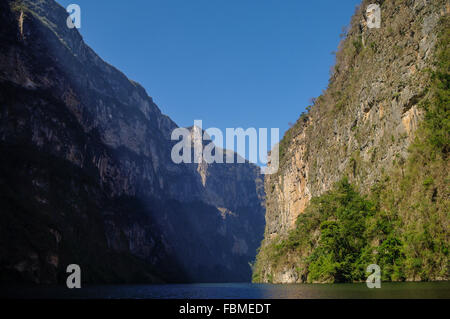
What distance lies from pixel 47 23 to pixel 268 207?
11352 cm

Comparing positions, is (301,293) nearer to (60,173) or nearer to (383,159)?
(383,159)

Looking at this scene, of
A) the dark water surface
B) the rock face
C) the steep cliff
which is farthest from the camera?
the rock face

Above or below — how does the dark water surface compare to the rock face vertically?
below

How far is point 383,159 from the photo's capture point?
59312 millimetres

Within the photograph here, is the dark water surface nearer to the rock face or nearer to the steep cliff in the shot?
the steep cliff

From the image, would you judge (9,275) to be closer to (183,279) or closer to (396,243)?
(396,243)

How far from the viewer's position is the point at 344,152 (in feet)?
249

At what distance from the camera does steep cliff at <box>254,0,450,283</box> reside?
45.2 metres

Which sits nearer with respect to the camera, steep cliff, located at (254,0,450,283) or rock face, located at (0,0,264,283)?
steep cliff, located at (254,0,450,283)

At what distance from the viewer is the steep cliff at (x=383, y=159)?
4522cm

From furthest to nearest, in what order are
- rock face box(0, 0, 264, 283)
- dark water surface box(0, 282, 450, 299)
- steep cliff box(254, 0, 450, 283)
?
rock face box(0, 0, 264, 283)
steep cliff box(254, 0, 450, 283)
dark water surface box(0, 282, 450, 299)

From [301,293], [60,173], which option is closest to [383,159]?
[301,293]

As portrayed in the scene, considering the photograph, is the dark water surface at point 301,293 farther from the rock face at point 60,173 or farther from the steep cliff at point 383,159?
the rock face at point 60,173

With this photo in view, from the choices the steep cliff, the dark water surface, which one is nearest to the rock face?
the dark water surface
